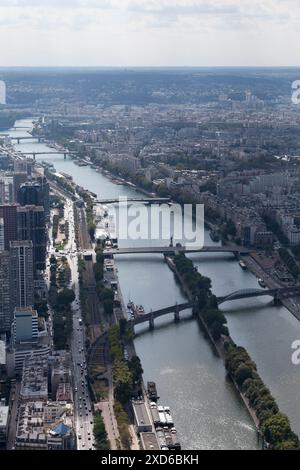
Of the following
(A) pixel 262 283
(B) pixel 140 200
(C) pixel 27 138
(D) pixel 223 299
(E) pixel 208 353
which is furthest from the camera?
(C) pixel 27 138

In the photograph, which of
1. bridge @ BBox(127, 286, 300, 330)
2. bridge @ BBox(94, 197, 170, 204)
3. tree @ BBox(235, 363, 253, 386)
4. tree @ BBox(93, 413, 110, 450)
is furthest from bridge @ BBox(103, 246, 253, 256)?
tree @ BBox(93, 413, 110, 450)

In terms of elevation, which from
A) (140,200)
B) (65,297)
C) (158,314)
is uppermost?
(140,200)

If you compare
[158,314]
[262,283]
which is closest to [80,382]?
[158,314]

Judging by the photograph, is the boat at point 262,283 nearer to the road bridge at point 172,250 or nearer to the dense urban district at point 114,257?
the dense urban district at point 114,257

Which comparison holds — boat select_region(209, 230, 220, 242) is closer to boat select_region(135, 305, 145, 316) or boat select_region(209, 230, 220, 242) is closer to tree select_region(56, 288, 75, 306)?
boat select_region(135, 305, 145, 316)

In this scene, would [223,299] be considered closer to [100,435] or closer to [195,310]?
[195,310]
